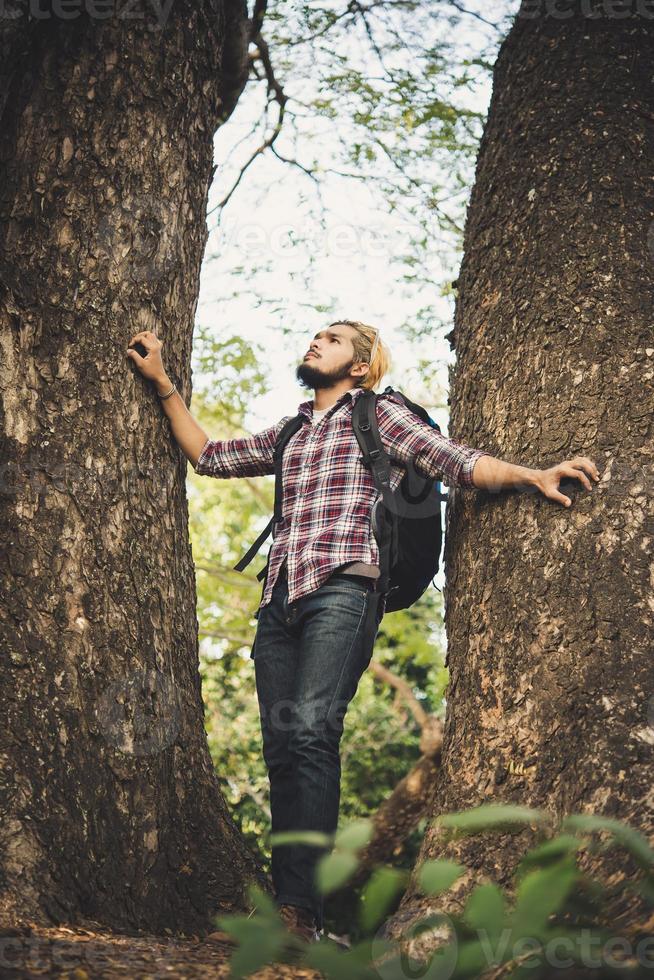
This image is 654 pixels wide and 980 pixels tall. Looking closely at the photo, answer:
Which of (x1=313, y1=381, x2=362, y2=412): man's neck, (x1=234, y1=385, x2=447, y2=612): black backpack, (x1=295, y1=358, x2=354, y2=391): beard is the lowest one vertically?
(x1=234, y1=385, x2=447, y2=612): black backpack

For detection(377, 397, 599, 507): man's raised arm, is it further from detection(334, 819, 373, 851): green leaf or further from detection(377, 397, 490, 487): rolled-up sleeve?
detection(334, 819, 373, 851): green leaf

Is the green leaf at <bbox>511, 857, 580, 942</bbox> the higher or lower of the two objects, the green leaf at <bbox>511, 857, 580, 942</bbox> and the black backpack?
the lower

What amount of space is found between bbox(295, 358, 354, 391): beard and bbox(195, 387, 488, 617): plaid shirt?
10 cm

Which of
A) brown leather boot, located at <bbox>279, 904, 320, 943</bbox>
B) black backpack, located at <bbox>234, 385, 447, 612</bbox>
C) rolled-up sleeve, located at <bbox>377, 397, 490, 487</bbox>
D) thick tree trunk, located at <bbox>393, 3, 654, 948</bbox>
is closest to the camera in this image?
thick tree trunk, located at <bbox>393, 3, 654, 948</bbox>

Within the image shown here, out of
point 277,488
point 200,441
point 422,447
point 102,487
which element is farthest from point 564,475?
point 102,487

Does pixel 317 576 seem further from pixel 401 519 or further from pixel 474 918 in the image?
pixel 474 918

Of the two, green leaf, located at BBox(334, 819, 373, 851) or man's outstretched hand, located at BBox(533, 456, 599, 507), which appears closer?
green leaf, located at BBox(334, 819, 373, 851)

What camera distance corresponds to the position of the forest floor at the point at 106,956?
1961mm

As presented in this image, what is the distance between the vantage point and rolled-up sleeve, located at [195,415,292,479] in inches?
145

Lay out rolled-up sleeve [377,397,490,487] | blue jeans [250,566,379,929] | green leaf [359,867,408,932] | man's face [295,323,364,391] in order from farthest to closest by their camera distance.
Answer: man's face [295,323,364,391]
rolled-up sleeve [377,397,490,487]
blue jeans [250,566,379,929]
green leaf [359,867,408,932]

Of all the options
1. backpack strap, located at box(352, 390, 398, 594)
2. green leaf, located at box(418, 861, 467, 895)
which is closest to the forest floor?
green leaf, located at box(418, 861, 467, 895)

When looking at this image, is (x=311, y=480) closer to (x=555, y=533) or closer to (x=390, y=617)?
(x=555, y=533)

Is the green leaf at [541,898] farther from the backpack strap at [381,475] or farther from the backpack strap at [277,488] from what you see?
the backpack strap at [277,488]

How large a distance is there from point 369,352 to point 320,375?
0.25m
